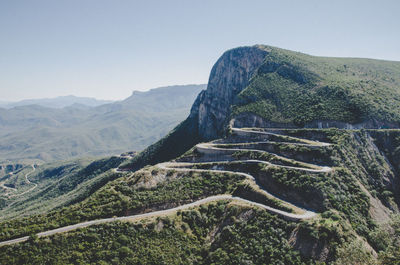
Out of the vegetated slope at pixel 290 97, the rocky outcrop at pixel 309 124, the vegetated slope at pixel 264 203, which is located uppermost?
the vegetated slope at pixel 290 97

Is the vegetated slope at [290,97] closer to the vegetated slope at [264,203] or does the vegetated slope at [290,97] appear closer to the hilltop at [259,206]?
the hilltop at [259,206]

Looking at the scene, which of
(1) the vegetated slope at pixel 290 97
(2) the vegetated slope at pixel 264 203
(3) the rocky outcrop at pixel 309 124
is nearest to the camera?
(2) the vegetated slope at pixel 264 203

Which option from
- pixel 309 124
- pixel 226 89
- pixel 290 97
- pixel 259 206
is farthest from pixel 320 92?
pixel 259 206

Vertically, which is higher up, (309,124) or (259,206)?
(309,124)

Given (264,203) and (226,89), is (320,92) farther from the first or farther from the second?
(264,203)

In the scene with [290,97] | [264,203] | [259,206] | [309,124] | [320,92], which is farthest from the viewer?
[290,97]

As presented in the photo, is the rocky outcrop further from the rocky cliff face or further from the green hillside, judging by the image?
the rocky cliff face

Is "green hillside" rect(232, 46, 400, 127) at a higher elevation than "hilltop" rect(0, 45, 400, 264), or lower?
higher

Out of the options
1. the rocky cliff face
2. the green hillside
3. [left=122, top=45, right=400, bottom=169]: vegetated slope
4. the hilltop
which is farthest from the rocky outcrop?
the rocky cliff face

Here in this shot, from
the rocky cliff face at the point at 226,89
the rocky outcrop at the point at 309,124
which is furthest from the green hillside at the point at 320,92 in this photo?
the rocky cliff face at the point at 226,89
